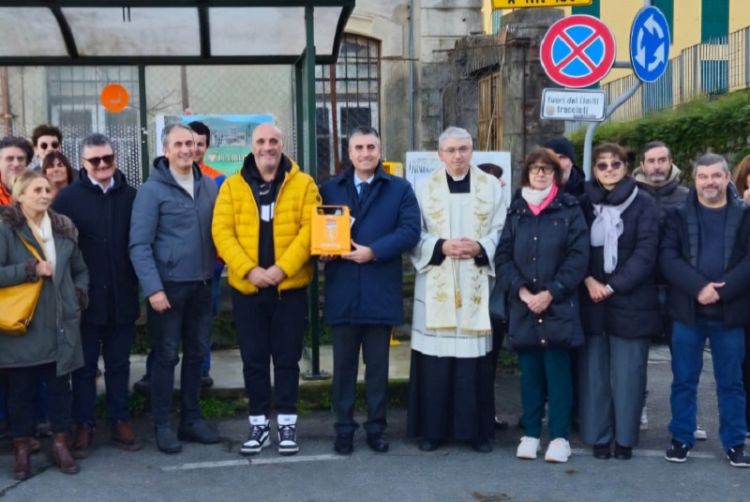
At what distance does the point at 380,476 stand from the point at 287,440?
0.71m

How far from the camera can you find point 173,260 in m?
6.40

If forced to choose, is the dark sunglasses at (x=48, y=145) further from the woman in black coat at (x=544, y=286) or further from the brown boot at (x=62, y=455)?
the woman in black coat at (x=544, y=286)

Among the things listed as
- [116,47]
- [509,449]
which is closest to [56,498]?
[509,449]

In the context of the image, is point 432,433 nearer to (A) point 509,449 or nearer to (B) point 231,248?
(A) point 509,449

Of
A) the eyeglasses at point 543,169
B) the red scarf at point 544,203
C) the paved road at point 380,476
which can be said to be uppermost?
the eyeglasses at point 543,169

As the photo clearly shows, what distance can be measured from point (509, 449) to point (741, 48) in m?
10.6

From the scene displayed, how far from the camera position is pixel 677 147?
1330cm

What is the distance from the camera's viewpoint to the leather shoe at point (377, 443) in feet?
21.3

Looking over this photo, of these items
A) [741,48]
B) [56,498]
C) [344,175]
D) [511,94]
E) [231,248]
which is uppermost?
[741,48]

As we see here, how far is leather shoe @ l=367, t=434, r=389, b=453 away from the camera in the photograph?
6.48 metres

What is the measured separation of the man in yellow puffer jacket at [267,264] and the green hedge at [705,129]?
6.25 metres

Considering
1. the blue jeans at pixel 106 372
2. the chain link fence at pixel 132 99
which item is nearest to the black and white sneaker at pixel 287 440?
the blue jeans at pixel 106 372

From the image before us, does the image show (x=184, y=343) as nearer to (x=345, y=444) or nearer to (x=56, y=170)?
(x=345, y=444)

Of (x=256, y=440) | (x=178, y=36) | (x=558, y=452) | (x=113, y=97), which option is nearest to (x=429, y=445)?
(x=558, y=452)
